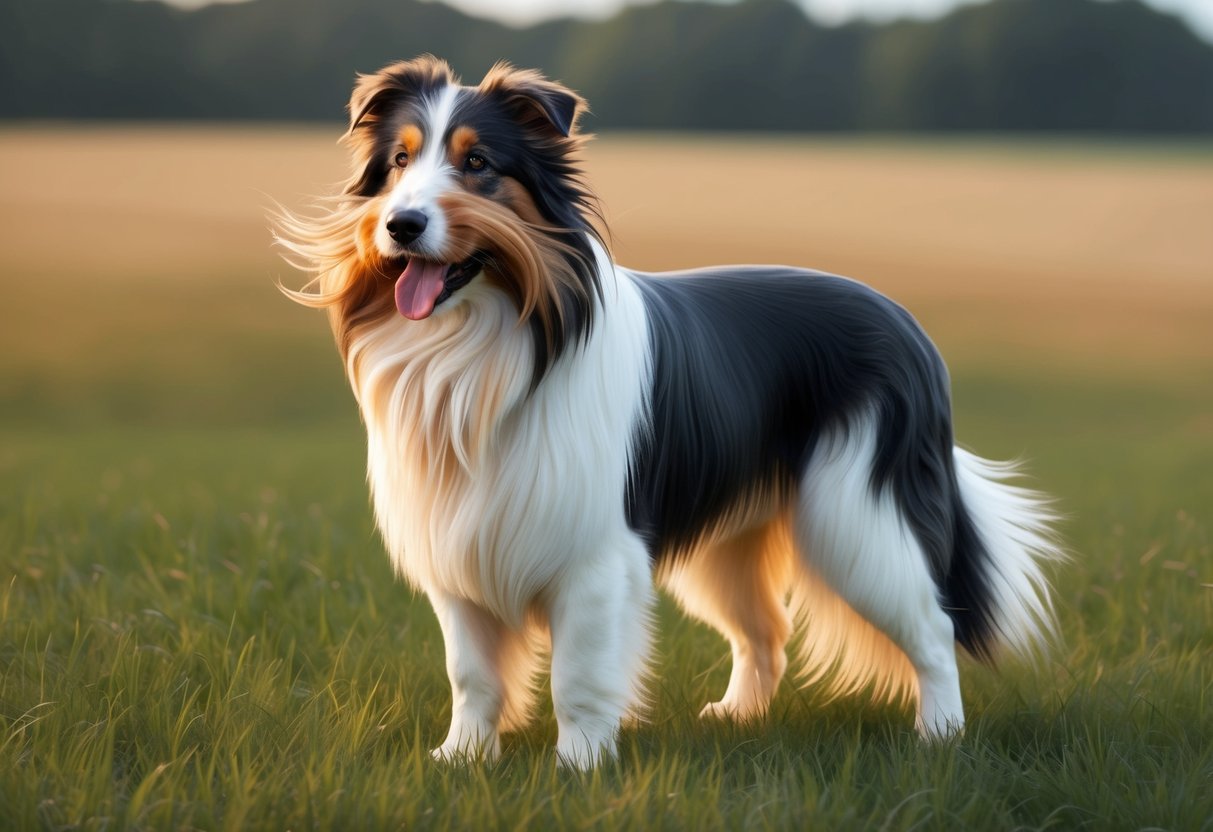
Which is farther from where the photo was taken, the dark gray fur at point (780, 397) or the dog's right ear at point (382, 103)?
the dark gray fur at point (780, 397)

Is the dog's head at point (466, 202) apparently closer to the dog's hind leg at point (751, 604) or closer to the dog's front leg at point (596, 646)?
the dog's front leg at point (596, 646)

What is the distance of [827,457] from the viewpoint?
3.82 m

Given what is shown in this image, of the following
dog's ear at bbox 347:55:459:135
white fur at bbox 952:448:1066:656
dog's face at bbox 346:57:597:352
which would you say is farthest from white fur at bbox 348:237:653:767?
white fur at bbox 952:448:1066:656

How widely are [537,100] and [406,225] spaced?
0.55 metres

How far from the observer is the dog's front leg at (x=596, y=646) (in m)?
3.41

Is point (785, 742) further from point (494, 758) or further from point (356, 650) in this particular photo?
point (356, 650)

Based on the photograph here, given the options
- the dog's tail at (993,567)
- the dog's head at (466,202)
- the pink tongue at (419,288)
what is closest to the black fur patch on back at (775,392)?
the dog's tail at (993,567)

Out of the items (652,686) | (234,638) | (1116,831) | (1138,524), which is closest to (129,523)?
(234,638)

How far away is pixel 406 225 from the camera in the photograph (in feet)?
9.96

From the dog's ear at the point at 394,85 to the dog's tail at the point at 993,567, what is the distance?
2226mm

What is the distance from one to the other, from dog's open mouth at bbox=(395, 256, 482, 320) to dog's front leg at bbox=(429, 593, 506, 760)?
963 mm

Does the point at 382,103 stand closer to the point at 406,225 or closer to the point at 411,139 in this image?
the point at 411,139

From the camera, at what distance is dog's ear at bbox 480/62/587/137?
3.26 meters

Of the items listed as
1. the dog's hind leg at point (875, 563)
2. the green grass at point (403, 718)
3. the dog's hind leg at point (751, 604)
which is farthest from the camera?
the dog's hind leg at point (751, 604)
